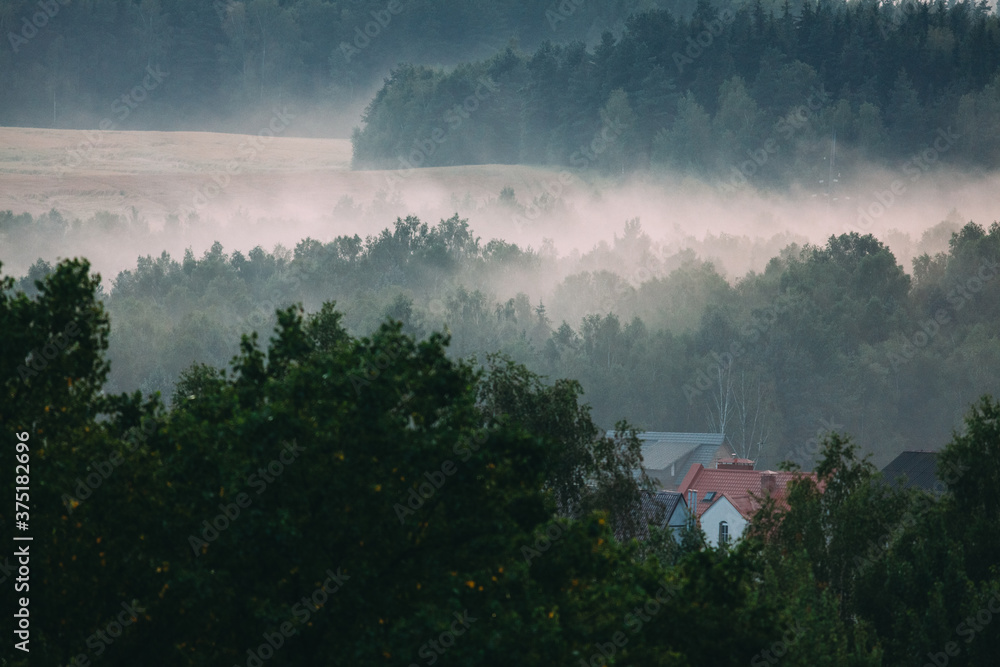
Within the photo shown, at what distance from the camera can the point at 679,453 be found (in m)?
119

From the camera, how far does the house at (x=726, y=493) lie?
243ft

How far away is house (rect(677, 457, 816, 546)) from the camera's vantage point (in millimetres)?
73938

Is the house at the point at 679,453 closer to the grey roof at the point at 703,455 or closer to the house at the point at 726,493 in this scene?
the grey roof at the point at 703,455

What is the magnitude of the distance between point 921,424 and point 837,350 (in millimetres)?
10878

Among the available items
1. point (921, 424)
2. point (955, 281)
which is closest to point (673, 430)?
point (921, 424)

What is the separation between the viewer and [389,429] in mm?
19625

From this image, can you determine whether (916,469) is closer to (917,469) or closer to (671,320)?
(917,469)

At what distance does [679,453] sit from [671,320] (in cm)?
3343

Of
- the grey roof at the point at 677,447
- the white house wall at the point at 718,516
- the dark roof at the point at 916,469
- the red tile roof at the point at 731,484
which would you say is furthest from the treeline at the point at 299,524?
the grey roof at the point at 677,447

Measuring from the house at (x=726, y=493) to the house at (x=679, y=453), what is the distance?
972 inches

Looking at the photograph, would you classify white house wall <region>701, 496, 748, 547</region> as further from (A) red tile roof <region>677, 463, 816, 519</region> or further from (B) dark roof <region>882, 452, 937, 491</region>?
(B) dark roof <region>882, 452, 937, 491</region>

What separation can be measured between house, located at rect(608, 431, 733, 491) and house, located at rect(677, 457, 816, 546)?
81.0 feet

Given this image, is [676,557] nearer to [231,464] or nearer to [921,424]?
[231,464]

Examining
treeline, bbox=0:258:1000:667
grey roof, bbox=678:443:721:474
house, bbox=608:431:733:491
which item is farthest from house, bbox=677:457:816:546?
treeline, bbox=0:258:1000:667
